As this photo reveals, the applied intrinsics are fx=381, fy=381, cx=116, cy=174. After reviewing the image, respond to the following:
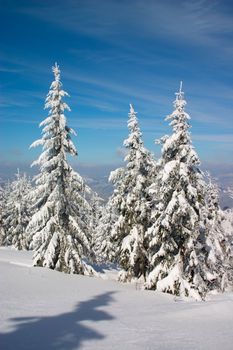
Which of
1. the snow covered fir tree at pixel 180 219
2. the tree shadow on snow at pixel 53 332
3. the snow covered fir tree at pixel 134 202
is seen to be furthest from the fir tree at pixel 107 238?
the tree shadow on snow at pixel 53 332

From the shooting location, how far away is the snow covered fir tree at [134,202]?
28.1 metres

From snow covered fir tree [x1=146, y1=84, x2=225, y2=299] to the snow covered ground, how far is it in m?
7.02

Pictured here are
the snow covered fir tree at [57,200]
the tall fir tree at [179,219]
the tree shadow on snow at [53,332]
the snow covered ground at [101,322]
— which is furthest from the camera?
the snow covered fir tree at [57,200]

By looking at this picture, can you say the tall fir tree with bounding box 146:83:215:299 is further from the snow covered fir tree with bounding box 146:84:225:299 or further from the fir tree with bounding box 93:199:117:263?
the fir tree with bounding box 93:199:117:263

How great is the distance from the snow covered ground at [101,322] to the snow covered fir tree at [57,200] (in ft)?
30.8

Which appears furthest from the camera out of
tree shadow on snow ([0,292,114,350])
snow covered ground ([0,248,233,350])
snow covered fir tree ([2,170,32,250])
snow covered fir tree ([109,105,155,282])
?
snow covered fir tree ([2,170,32,250])

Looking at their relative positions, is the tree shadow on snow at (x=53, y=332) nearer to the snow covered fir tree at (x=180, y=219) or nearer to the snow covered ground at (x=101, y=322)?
the snow covered ground at (x=101, y=322)

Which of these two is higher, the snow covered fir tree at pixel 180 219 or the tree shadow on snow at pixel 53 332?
the snow covered fir tree at pixel 180 219

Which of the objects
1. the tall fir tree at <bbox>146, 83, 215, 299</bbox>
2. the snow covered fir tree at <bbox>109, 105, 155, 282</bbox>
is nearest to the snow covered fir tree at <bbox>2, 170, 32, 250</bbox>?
the snow covered fir tree at <bbox>109, 105, 155, 282</bbox>

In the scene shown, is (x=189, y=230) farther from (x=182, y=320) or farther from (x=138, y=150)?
(x=182, y=320)

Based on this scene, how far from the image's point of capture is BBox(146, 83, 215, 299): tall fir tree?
2167 centimetres

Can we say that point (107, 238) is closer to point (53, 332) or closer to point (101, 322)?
point (101, 322)

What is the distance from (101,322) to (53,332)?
62.9 inches

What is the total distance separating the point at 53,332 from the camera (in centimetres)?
856
